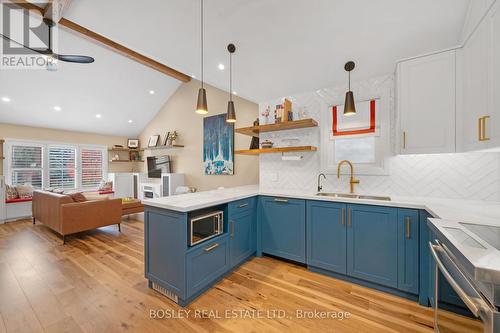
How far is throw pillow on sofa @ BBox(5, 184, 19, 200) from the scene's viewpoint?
4.82m

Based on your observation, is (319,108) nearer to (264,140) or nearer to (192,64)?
(264,140)

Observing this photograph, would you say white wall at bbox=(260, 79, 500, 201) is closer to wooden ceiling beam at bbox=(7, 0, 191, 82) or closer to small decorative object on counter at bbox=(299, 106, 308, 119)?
small decorative object on counter at bbox=(299, 106, 308, 119)

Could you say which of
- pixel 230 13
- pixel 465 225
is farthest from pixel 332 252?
pixel 230 13

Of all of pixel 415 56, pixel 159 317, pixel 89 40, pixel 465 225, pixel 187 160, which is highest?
pixel 89 40

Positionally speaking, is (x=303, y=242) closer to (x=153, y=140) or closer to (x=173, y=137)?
(x=173, y=137)

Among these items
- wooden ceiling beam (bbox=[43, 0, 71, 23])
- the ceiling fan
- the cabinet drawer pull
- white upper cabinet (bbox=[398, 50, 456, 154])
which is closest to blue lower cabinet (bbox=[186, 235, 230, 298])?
the cabinet drawer pull

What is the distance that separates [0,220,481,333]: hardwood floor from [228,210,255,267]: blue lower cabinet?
16 centimetres

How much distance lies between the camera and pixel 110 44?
4016 millimetres

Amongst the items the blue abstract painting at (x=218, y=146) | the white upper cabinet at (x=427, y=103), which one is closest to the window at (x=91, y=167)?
the blue abstract painting at (x=218, y=146)

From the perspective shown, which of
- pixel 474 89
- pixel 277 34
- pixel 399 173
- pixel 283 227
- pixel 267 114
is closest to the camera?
pixel 474 89

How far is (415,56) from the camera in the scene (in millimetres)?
2184

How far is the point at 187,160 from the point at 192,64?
3.10 m

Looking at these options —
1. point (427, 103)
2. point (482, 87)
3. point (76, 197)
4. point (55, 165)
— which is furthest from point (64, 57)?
point (482, 87)

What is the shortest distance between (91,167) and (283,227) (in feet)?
22.3
